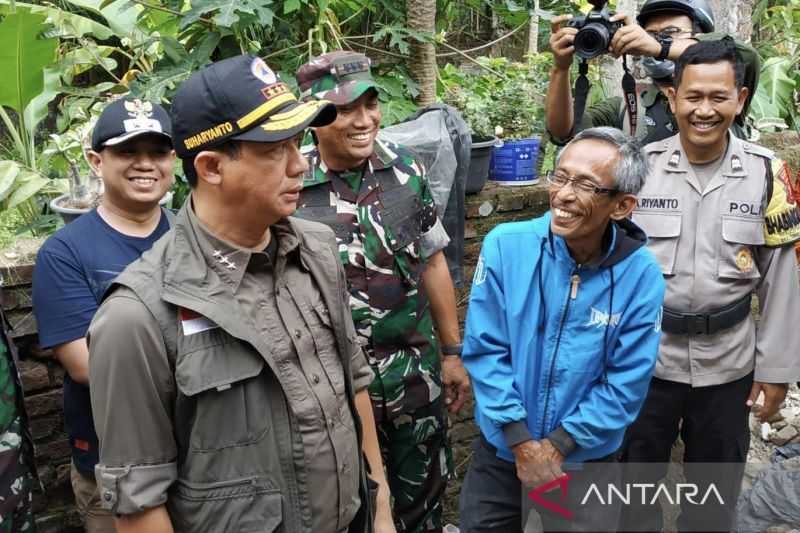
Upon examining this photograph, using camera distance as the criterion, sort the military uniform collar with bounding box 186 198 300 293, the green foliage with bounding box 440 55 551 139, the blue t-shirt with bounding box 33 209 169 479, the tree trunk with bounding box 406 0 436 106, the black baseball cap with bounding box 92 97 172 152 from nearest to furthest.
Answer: the military uniform collar with bounding box 186 198 300 293 → the blue t-shirt with bounding box 33 209 169 479 → the black baseball cap with bounding box 92 97 172 152 → the green foliage with bounding box 440 55 551 139 → the tree trunk with bounding box 406 0 436 106

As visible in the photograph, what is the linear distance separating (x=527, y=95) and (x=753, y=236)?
171 centimetres

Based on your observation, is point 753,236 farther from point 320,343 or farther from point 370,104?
point 320,343

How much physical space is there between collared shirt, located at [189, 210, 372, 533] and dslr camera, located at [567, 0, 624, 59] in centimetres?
164

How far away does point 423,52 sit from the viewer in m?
4.13

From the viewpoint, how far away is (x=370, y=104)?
8.84 feet

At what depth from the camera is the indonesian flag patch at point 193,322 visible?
4.93 feet

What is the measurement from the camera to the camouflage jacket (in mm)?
2688

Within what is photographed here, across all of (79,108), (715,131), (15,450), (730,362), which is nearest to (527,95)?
(715,131)

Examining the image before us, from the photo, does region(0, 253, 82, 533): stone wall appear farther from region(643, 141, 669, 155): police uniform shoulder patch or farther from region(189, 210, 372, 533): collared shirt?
region(643, 141, 669, 155): police uniform shoulder patch

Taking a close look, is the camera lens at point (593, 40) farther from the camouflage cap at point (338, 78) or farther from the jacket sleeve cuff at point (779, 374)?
the jacket sleeve cuff at point (779, 374)

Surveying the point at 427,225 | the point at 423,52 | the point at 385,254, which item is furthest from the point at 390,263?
the point at 423,52

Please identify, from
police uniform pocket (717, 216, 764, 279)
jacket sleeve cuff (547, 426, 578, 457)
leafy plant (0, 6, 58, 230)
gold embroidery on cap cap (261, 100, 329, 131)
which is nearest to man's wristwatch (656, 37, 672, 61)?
police uniform pocket (717, 216, 764, 279)

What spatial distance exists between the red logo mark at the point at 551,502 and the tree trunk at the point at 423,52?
243cm

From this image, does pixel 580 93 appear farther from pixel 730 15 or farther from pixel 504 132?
pixel 730 15
